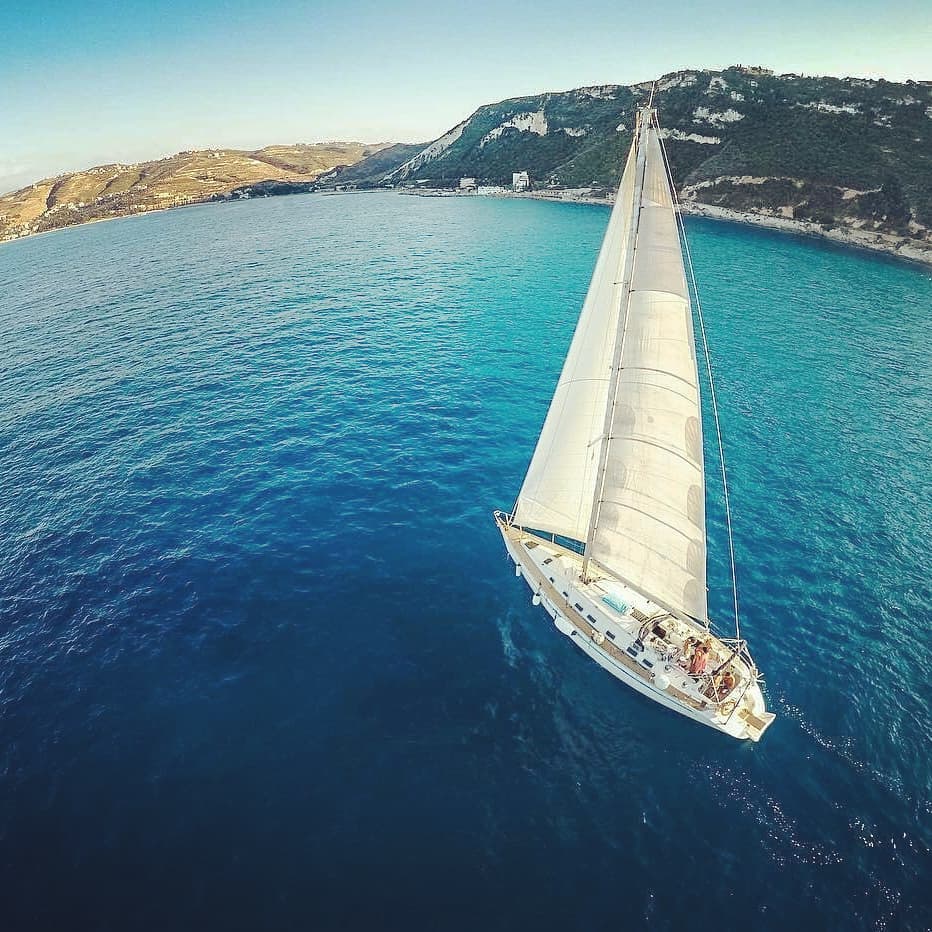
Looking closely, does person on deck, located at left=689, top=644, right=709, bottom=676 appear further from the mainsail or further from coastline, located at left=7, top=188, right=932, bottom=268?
coastline, located at left=7, top=188, right=932, bottom=268

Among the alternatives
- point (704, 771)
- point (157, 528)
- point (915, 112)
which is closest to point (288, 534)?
point (157, 528)

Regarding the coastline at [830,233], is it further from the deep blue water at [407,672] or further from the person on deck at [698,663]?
the person on deck at [698,663]

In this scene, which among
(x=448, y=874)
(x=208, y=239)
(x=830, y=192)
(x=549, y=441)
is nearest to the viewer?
(x=448, y=874)

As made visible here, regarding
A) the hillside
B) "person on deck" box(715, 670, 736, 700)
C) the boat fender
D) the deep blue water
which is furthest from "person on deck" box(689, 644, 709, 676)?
the hillside

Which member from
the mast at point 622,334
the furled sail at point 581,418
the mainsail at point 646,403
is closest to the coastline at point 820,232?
the mast at point 622,334

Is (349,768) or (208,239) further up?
(208,239)

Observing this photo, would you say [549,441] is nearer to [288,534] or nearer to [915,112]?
[288,534]

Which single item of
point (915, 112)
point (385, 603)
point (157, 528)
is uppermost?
point (915, 112)
